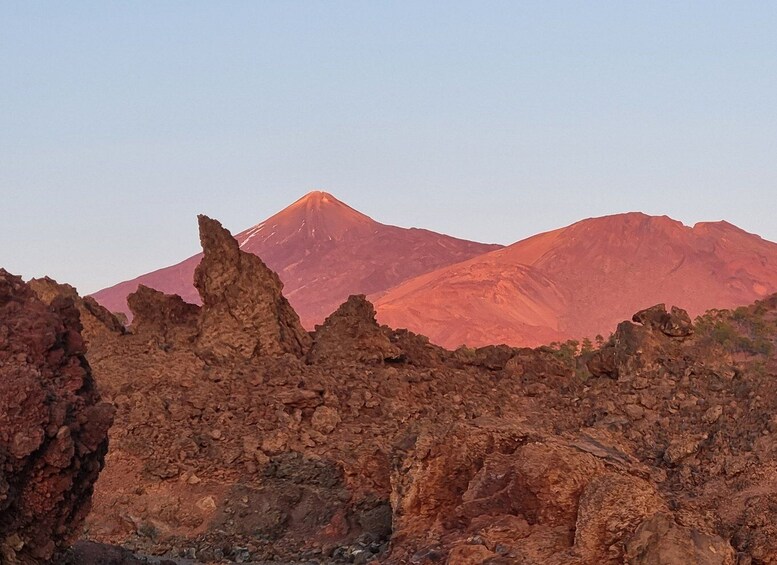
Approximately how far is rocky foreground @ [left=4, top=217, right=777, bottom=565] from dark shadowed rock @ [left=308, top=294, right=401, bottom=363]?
0.04 m

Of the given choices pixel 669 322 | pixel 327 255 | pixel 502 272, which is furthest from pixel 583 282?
pixel 669 322

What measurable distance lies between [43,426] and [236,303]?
36.4 feet

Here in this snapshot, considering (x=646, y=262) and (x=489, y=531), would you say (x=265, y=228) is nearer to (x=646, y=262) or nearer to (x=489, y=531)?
(x=646, y=262)

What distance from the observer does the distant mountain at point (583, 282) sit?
61.9 m

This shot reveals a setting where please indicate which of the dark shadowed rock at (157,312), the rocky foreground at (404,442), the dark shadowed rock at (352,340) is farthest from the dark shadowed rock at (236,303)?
the dark shadowed rock at (157,312)

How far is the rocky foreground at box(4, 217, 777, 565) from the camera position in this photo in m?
9.38

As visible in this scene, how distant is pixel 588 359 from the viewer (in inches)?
774

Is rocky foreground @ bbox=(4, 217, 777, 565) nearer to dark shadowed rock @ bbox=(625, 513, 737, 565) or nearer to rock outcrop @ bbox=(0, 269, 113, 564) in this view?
dark shadowed rock @ bbox=(625, 513, 737, 565)

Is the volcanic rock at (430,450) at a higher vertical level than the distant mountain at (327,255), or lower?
lower

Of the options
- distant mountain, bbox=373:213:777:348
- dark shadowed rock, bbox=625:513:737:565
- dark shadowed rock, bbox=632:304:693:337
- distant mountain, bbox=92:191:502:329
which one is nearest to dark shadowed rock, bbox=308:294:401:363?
dark shadowed rock, bbox=632:304:693:337

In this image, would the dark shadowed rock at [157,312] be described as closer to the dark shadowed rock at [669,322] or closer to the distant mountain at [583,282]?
the dark shadowed rock at [669,322]

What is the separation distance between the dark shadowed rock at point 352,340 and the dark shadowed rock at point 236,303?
354 mm

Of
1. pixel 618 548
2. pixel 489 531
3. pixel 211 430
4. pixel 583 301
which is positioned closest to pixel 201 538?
pixel 211 430

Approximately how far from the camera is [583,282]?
7388cm
